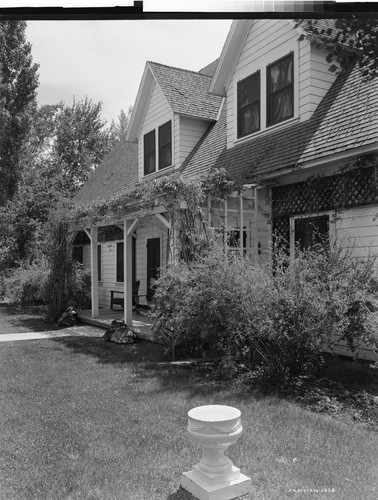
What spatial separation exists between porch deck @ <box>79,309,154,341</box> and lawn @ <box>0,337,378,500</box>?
3.15 meters

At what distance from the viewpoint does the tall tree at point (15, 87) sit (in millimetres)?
3531

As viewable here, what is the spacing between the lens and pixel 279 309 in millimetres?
5270

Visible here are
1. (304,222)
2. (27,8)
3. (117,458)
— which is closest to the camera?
(27,8)

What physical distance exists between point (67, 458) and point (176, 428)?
39.9 inches

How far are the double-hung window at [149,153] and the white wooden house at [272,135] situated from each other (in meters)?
0.05

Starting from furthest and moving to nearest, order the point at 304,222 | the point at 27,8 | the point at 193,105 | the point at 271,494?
the point at 193,105 < the point at 304,222 < the point at 271,494 < the point at 27,8

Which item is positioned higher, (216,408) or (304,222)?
(304,222)

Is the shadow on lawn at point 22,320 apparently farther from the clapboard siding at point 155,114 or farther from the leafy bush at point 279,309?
the leafy bush at point 279,309

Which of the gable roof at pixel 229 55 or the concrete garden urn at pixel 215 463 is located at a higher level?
the gable roof at pixel 229 55

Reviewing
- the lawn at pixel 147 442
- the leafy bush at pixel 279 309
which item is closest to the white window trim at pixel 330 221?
the leafy bush at pixel 279 309

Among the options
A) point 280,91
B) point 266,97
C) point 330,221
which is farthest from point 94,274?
point 330,221

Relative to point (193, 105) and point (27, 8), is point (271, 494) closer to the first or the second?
point (27, 8)

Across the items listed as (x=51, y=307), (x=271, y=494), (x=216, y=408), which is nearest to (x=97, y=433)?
(x=216, y=408)

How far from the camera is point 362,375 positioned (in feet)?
19.8
